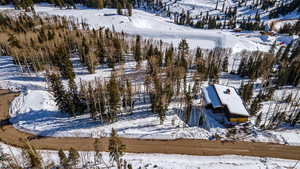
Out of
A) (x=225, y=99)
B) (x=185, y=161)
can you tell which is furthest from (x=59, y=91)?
(x=225, y=99)

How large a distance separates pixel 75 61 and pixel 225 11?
481ft

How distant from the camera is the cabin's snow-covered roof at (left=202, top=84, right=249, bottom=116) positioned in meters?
35.1

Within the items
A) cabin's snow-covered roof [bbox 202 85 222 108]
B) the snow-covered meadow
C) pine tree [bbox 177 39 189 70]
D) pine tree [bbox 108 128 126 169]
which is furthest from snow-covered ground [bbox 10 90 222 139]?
pine tree [bbox 177 39 189 70]

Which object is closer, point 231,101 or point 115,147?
Result: point 115,147

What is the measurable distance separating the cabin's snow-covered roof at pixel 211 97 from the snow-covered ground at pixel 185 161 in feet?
38.6

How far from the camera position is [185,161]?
87.2 ft

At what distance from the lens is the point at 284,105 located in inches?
1699

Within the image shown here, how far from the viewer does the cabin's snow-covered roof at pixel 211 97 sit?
1455 inches

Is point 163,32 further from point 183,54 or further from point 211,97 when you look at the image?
point 211,97

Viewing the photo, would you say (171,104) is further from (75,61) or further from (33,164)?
(75,61)

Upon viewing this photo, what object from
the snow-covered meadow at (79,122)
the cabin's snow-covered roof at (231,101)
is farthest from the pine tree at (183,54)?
the snow-covered meadow at (79,122)

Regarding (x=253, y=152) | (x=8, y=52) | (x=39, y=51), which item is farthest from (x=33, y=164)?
(x=8, y=52)

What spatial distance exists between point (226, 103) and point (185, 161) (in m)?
17.0

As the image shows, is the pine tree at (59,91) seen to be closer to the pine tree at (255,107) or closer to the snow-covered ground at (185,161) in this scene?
the snow-covered ground at (185,161)
